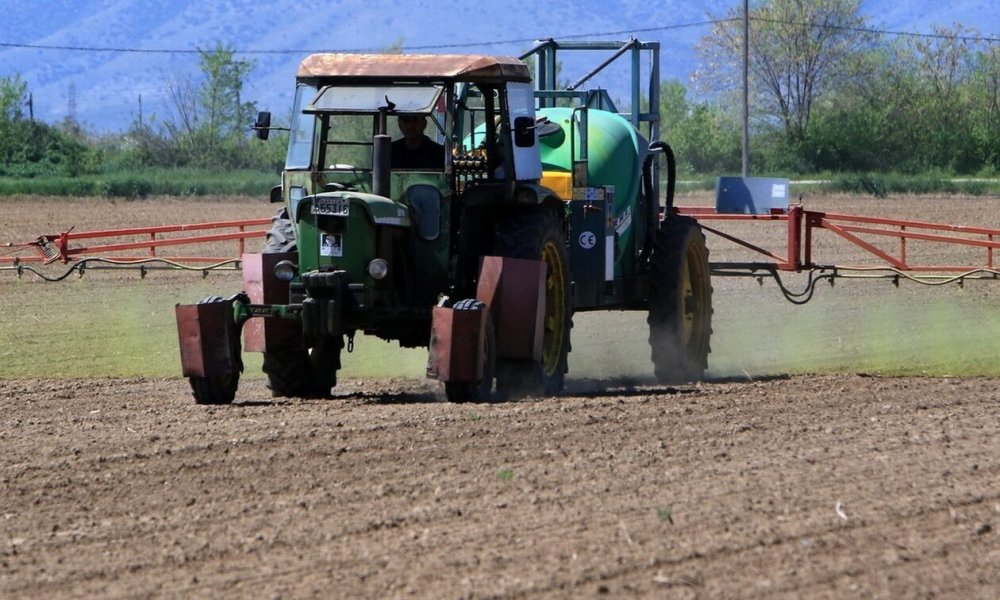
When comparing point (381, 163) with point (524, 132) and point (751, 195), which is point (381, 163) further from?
point (751, 195)

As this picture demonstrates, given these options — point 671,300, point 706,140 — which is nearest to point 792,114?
point 706,140

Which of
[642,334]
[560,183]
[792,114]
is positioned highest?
[792,114]

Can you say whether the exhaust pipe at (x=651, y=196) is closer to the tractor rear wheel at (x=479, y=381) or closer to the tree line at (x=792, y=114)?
the tractor rear wheel at (x=479, y=381)

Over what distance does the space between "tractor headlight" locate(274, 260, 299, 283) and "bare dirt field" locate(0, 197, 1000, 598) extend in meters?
0.87

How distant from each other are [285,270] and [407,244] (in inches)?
32.9

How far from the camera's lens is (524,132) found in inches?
432

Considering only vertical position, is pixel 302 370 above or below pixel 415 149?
below

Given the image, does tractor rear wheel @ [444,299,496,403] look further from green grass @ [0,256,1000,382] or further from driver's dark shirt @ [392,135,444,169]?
green grass @ [0,256,1000,382]

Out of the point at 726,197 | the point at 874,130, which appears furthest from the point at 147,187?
the point at 726,197

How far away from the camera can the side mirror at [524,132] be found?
10945 millimetres

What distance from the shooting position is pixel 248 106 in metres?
72.1

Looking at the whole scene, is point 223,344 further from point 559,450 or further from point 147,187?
point 147,187

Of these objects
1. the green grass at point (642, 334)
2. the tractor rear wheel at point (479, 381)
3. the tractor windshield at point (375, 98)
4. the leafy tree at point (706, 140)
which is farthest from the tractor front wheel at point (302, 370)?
the leafy tree at point (706, 140)

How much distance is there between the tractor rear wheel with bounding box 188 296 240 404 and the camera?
10.7m
